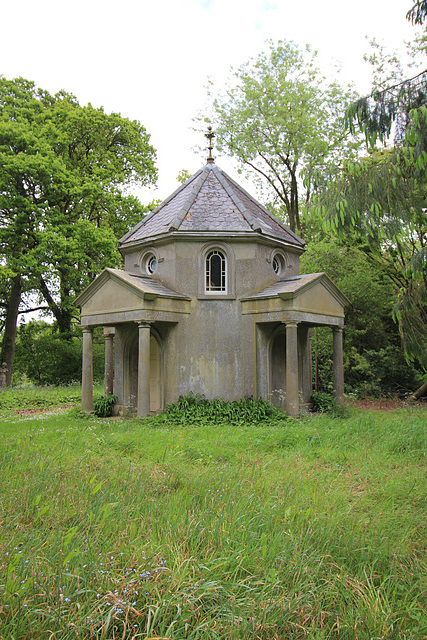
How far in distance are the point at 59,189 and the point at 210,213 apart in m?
11.7

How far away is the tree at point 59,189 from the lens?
23109 millimetres

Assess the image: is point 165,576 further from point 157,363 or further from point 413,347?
point 157,363

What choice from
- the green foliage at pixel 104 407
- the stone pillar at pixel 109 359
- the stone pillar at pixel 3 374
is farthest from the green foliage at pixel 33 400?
the green foliage at pixel 104 407

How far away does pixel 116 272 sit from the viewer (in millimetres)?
14633

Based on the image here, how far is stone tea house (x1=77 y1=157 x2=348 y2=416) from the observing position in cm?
1421

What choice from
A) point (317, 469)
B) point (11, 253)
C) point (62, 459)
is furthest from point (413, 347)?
point (11, 253)

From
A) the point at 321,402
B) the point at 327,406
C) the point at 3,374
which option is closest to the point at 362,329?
the point at 321,402

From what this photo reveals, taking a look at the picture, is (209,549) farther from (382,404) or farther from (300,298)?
(382,404)

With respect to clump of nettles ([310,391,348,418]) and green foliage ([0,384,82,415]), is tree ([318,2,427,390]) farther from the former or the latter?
green foliage ([0,384,82,415])

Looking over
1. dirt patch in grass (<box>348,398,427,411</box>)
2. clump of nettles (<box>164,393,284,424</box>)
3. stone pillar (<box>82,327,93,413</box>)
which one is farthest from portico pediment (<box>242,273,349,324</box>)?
stone pillar (<box>82,327,93,413</box>)

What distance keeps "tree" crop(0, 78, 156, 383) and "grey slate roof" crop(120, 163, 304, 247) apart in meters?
7.96

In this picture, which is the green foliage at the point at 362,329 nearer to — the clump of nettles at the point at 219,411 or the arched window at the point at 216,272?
the arched window at the point at 216,272

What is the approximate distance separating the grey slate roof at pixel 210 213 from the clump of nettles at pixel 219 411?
514 cm

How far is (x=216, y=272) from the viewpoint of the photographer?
15.5 m
